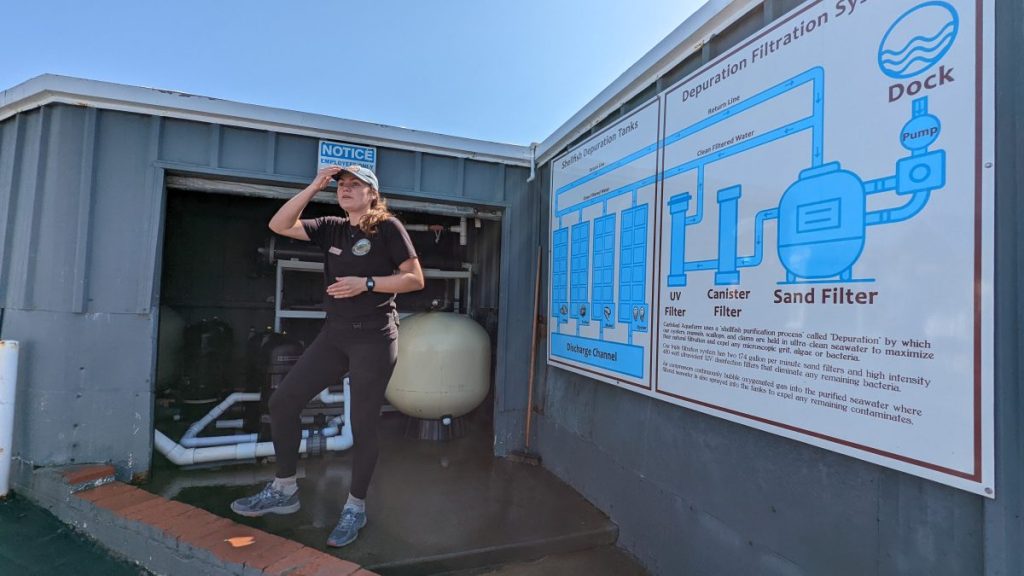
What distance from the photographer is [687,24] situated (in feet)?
8.56

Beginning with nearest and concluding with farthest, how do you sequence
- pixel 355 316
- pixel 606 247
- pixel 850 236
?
1. pixel 850 236
2. pixel 355 316
3. pixel 606 247

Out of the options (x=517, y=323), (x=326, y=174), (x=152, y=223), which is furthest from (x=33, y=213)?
(x=517, y=323)

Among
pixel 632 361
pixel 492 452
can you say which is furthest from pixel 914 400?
pixel 492 452

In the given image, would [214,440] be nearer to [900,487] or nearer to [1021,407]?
[900,487]

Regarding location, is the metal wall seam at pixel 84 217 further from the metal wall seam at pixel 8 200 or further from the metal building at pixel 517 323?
the metal wall seam at pixel 8 200

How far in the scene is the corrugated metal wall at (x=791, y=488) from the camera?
1384 millimetres

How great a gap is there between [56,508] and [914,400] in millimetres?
4415

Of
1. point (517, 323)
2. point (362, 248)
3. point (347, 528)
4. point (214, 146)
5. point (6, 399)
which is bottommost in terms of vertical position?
point (347, 528)

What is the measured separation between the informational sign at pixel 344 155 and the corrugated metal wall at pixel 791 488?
6.28ft

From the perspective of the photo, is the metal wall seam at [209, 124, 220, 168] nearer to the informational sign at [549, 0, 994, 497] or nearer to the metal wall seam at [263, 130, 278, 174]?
the metal wall seam at [263, 130, 278, 174]

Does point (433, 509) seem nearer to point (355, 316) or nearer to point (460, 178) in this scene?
point (355, 316)

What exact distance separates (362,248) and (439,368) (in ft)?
6.25

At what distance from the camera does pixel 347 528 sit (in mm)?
2643

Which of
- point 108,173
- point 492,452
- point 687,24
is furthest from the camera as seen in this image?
point 492,452
